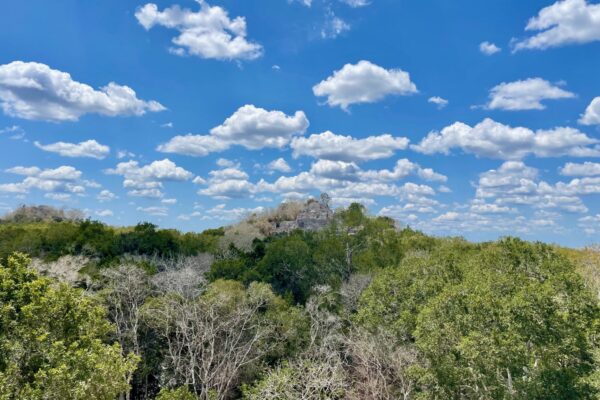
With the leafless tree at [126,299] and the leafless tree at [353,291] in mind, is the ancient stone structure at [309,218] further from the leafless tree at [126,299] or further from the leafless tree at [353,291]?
the leafless tree at [126,299]

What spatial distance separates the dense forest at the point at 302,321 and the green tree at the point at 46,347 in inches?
1.5

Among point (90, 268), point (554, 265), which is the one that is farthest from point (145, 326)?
point (554, 265)

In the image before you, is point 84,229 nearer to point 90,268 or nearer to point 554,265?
point 90,268

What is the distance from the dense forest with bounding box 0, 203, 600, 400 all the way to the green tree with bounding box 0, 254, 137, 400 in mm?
38

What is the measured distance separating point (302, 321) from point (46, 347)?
17.2 m

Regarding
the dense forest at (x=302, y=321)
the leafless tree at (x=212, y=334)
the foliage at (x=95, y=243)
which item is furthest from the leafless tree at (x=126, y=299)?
the foliage at (x=95, y=243)

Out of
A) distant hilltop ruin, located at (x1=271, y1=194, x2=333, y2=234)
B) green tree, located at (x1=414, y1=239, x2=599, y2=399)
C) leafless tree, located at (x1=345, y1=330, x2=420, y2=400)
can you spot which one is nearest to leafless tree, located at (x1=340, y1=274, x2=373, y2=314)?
leafless tree, located at (x1=345, y1=330, x2=420, y2=400)

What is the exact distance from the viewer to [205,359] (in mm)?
25375

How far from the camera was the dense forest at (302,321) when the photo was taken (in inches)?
536

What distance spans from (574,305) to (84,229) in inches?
1598

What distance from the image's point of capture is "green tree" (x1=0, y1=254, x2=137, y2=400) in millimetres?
11914

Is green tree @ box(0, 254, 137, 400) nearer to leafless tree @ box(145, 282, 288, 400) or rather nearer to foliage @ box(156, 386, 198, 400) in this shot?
foliage @ box(156, 386, 198, 400)

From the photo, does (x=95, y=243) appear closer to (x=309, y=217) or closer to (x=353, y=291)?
(x=353, y=291)

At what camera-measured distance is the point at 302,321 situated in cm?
2819
